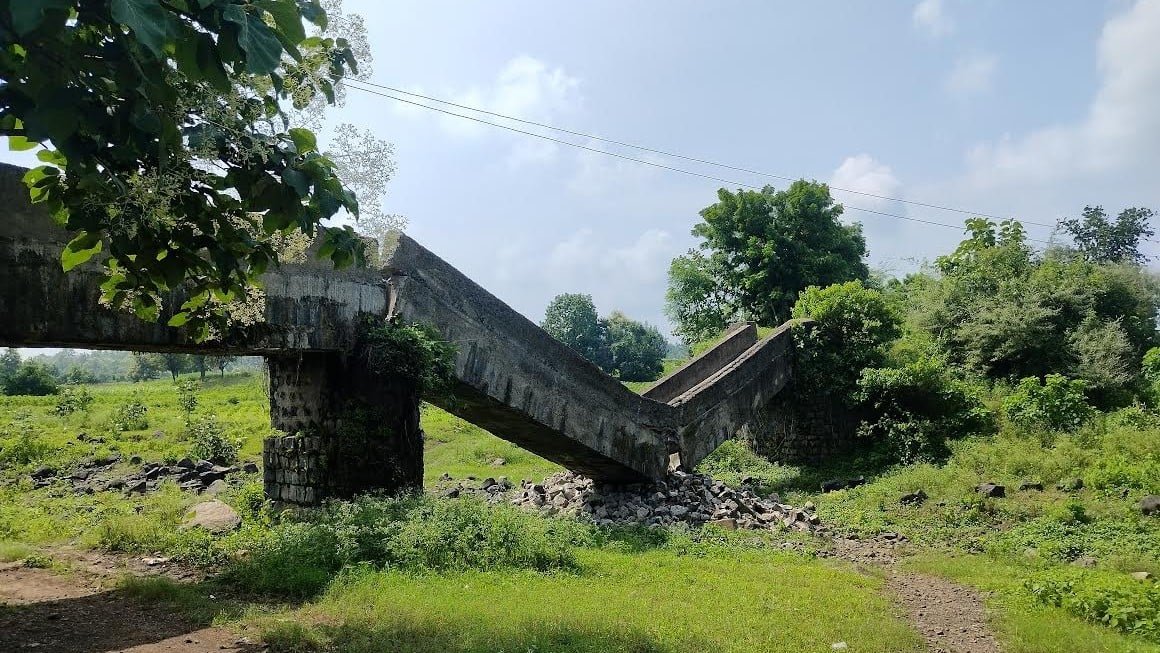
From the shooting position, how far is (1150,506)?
9906mm

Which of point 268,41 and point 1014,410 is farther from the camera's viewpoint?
point 1014,410

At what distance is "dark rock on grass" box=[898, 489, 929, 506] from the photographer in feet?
40.2

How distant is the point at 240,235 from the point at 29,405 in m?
24.3

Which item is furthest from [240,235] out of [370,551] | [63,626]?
[370,551]

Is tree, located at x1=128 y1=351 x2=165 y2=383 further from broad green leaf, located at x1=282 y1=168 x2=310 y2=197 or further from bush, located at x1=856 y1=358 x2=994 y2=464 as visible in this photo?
broad green leaf, located at x1=282 y1=168 x2=310 y2=197

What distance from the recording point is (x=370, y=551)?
296 inches

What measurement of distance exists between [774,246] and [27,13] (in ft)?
76.1

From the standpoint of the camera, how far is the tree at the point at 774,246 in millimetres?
24016

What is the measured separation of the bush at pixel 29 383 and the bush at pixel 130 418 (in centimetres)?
1159

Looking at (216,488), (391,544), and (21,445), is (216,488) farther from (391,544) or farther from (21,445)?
(21,445)

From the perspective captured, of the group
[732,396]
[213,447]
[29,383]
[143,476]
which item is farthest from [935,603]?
[29,383]

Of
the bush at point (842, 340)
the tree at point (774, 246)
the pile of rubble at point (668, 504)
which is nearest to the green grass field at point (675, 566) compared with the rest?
the pile of rubble at point (668, 504)

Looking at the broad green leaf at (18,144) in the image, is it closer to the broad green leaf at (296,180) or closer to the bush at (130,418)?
the broad green leaf at (296,180)

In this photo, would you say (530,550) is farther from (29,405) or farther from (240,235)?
(29,405)
